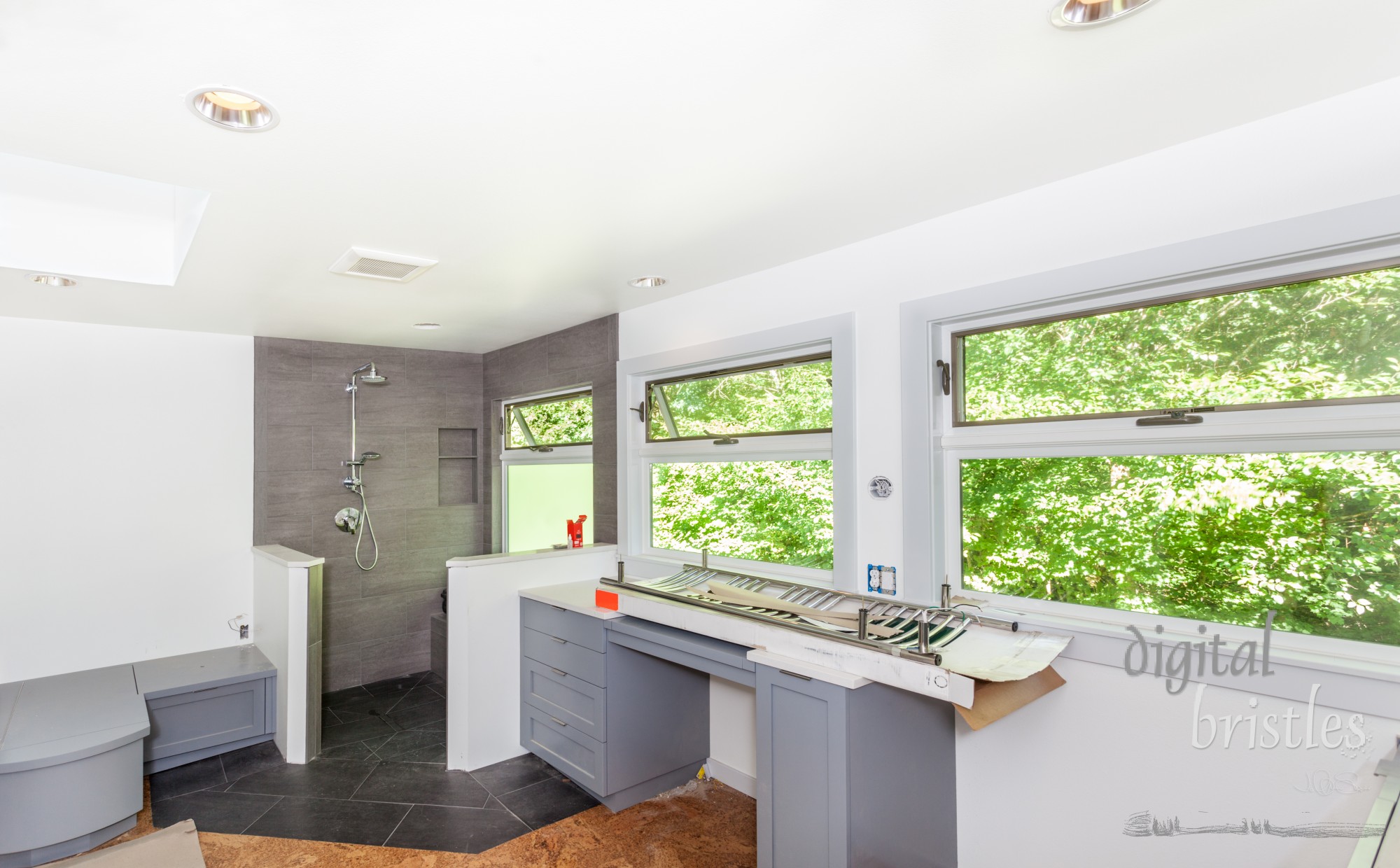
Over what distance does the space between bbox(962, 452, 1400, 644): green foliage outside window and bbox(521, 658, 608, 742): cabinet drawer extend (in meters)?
1.60

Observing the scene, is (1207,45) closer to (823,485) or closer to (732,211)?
(732,211)

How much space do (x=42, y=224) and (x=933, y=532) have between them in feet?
11.8

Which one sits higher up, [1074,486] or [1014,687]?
[1074,486]

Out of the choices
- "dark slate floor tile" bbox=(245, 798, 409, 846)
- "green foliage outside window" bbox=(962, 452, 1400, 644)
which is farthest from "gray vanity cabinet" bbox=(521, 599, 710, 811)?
"green foliage outside window" bbox=(962, 452, 1400, 644)

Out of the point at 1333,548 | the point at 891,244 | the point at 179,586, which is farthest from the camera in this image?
the point at 179,586

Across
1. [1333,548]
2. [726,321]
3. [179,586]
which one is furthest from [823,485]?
[179,586]

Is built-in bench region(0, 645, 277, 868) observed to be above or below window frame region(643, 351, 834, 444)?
below

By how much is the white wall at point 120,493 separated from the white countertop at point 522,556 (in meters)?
1.77

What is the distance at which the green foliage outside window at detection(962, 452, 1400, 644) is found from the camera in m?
1.70

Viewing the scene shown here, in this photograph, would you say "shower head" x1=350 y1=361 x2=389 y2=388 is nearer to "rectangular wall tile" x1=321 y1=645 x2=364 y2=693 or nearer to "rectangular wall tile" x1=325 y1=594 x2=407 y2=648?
"rectangular wall tile" x1=325 y1=594 x2=407 y2=648

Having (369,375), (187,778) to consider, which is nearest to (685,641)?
(187,778)

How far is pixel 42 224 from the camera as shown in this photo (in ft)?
9.14

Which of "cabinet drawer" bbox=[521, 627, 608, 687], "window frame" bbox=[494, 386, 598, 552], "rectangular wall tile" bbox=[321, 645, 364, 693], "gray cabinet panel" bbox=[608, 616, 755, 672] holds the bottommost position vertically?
"rectangular wall tile" bbox=[321, 645, 364, 693]

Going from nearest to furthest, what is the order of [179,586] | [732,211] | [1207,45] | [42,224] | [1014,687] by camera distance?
[1207,45]
[1014,687]
[732,211]
[42,224]
[179,586]
